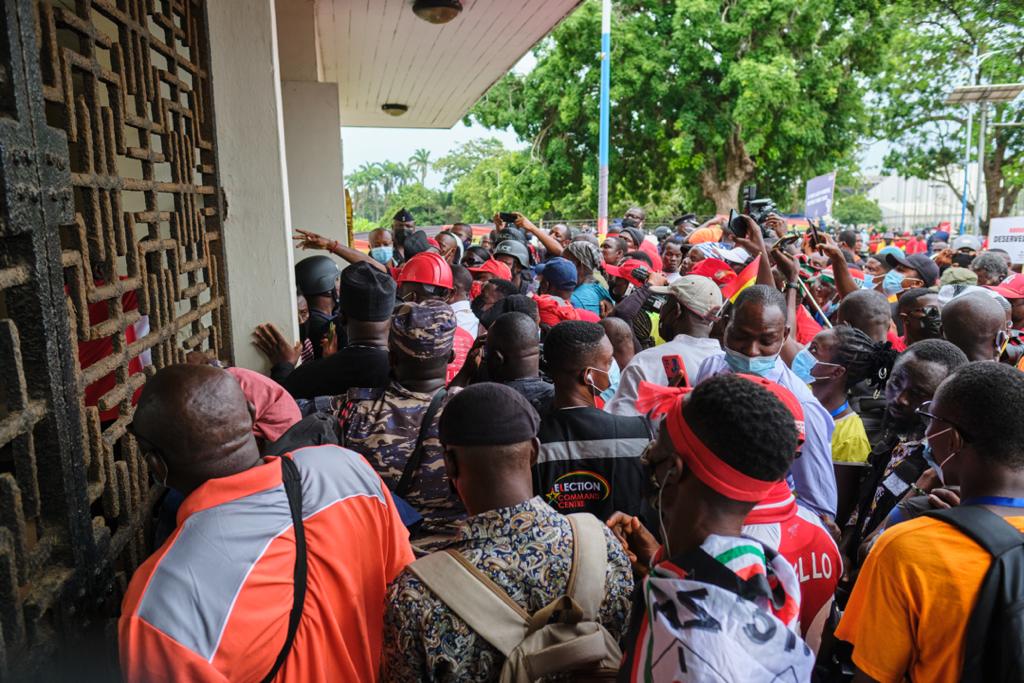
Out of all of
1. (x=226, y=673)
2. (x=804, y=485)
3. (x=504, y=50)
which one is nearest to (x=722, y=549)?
(x=226, y=673)

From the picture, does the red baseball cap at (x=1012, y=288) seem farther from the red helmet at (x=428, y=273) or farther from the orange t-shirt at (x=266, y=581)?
the orange t-shirt at (x=266, y=581)

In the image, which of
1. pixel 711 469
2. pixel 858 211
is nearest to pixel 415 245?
pixel 711 469

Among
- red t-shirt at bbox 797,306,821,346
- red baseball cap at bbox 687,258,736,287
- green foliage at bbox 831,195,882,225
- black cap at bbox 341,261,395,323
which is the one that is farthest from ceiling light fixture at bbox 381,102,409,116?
green foliage at bbox 831,195,882,225

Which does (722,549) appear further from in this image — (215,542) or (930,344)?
(930,344)

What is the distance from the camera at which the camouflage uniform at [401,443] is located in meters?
2.66

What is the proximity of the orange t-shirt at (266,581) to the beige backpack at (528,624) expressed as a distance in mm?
229

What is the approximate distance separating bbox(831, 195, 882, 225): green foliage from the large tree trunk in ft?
141

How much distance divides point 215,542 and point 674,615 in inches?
38.3

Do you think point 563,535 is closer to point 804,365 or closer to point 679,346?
point 679,346

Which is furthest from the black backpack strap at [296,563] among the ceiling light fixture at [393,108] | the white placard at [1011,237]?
the white placard at [1011,237]

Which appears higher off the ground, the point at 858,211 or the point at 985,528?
the point at 858,211

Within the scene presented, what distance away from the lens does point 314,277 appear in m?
5.24

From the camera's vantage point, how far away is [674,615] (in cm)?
143

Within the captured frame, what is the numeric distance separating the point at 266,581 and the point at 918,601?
4.92ft
